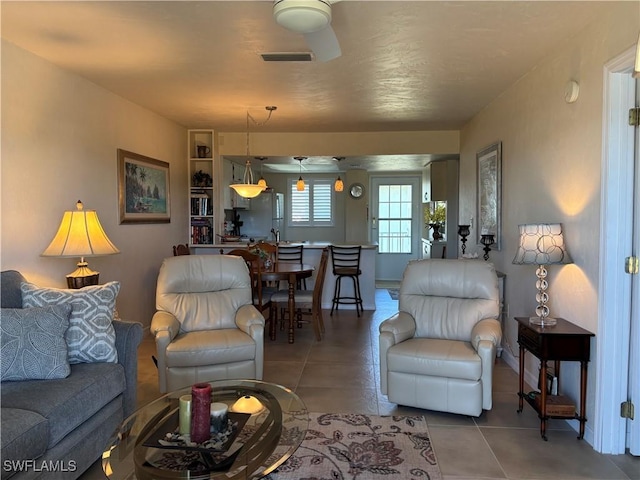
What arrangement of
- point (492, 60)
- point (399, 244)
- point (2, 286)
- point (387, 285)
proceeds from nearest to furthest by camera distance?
point (2, 286)
point (492, 60)
point (387, 285)
point (399, 244)

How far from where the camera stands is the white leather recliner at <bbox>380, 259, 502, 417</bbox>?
2.90 metres

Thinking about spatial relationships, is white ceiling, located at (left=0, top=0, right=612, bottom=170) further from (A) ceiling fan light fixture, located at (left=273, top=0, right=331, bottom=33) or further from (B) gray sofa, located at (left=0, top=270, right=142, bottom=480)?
(B) gray sofa, located at (left=0, top=270, right=142, bottom=480)

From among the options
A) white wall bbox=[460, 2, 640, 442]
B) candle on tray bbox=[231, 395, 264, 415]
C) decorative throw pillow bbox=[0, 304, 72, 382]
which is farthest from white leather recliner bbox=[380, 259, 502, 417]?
decorative throw pillow bbox=[0, 304, 72, 382]

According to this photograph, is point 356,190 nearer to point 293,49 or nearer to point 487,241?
point 487,241

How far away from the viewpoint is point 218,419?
183 cm

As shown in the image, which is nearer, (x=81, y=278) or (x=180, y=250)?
(x=81, y=278)

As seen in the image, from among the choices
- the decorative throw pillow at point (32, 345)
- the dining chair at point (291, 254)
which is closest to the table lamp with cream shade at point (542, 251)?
the decorative throw pillow at point (32, 345)

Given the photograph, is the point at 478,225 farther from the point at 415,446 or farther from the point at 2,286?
the point at 2,286

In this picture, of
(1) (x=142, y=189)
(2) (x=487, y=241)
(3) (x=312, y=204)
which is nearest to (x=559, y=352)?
(2) (x=487, y=241)

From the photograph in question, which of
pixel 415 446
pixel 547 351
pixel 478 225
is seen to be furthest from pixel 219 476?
pixel 478 225

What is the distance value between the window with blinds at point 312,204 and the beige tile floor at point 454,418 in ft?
16.8

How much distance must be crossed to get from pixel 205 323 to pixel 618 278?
2896 millimetres

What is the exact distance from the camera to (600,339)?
2.55 m

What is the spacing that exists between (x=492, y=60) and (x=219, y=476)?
3.42 meters
